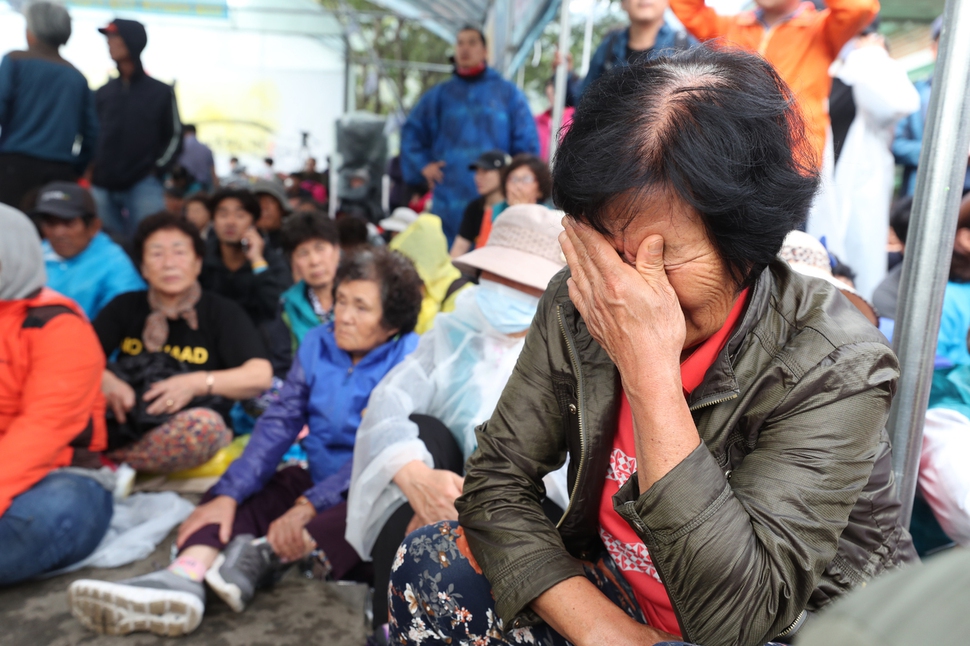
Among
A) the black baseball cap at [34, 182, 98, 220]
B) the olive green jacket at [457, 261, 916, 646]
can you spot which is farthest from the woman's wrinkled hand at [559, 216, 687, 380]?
the black baseball cap at [34, 182, 98, 220]

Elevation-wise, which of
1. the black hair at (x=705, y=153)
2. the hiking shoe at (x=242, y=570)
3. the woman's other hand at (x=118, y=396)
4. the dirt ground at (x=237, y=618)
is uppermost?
the black hair at (x=705, y=153)

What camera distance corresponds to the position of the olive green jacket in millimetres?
1138

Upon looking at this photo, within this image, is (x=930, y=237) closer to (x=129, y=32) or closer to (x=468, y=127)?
(x=468, y=127)

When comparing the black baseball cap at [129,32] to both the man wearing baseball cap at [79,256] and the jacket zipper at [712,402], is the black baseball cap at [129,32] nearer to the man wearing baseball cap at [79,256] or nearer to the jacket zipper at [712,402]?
the man wearing baseball cap at [79,256]

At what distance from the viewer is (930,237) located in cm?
162

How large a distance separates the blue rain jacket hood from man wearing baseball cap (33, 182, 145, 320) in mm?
2166

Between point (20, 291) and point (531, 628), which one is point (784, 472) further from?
point (20, 291)

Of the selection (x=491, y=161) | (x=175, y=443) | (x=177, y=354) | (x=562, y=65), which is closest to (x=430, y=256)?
(x=491, y=161)

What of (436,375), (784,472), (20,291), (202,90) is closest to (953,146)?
(784,472)

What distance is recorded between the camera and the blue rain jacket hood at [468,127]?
Answer: 5301mm

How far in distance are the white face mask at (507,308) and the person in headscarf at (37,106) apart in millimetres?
3486

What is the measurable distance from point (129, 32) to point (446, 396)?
3.78 metres

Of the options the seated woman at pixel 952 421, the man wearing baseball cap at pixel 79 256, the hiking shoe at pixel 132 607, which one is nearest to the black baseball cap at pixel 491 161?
the man wearing baseball cap at pixel 79 256

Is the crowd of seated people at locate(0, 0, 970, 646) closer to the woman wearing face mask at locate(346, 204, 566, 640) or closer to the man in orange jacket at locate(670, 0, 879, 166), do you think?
the woman wearing face mask at locate(346, 204, 566, 640)
